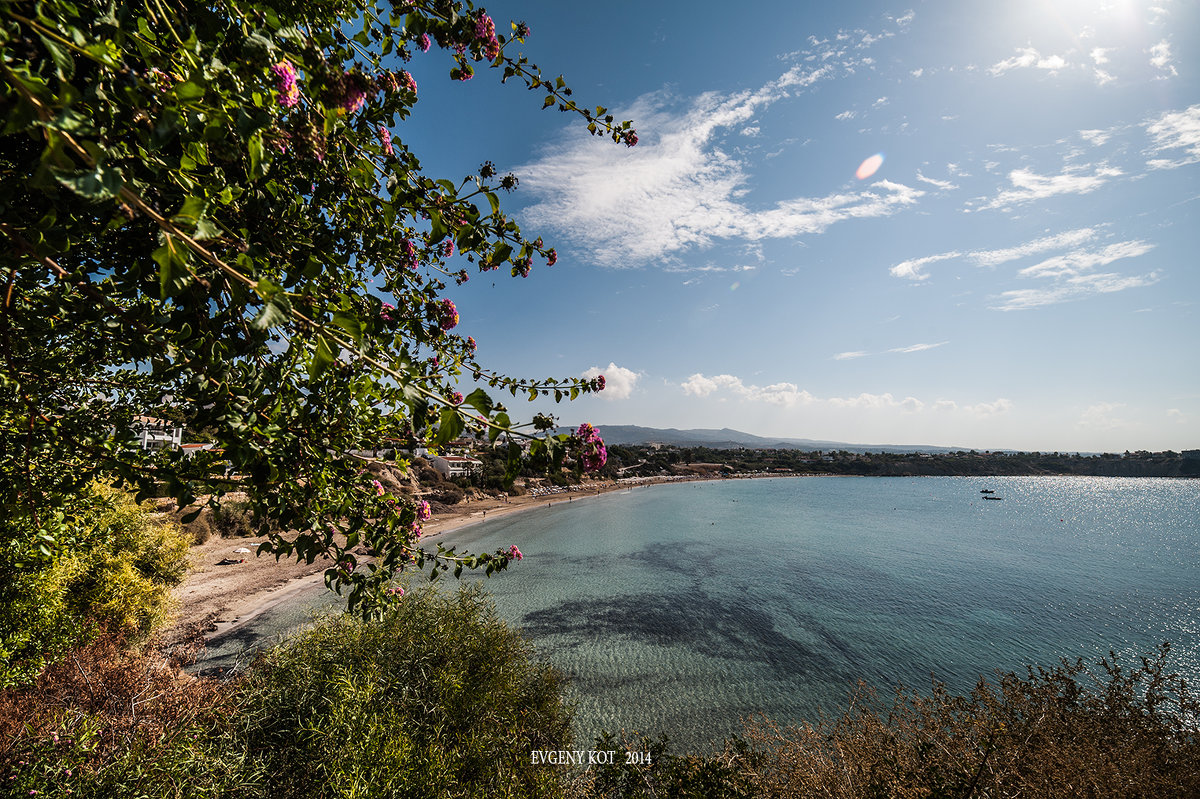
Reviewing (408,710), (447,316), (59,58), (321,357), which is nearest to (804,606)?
(408,710)

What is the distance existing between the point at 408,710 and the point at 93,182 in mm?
10147

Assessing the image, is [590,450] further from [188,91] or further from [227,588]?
[227,588]

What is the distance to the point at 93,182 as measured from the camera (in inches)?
35.0

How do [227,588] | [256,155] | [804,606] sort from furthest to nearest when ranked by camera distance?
1. [804,606]
2. [227,588]
3. [256,155]

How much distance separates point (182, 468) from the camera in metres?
2.63

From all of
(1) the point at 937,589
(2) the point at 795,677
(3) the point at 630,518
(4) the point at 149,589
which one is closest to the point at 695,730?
(2) the point at 795,677

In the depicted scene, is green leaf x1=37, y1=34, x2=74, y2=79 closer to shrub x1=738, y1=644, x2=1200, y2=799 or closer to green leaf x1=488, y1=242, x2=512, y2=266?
green leaf x1=488, y1=242, x2=512, y2=266

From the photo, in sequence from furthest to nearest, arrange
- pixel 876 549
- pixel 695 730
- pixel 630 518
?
1. pixel 630 518
2. pixel 876 549
3. pixel 695 730

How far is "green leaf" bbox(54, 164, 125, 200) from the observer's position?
867 millimetres

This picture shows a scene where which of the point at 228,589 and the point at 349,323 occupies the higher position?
the point at 349,323

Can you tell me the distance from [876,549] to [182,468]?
53779 millimetres

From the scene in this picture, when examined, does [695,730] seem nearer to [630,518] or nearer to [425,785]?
[425,785]

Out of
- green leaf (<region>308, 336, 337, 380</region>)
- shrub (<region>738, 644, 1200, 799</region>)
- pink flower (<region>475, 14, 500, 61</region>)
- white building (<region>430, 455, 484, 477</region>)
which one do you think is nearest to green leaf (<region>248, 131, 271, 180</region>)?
green leaf (<region>308, 336, 337, 380</region>)

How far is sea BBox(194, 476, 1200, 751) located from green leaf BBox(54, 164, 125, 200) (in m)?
16.7
